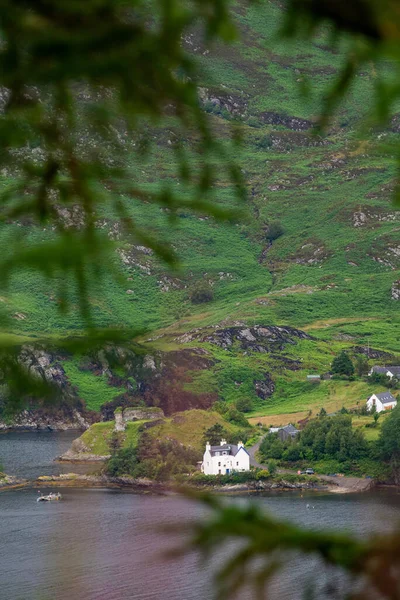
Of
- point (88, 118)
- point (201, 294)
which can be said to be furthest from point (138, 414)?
point (88, 118)

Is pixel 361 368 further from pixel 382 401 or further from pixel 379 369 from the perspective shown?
pixel 382 401

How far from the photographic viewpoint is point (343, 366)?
81562mm

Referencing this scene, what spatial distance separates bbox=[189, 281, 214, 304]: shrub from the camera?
116 m

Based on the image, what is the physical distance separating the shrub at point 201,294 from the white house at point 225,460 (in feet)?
181

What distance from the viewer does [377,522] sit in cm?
4416

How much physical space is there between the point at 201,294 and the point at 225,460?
56.6 m

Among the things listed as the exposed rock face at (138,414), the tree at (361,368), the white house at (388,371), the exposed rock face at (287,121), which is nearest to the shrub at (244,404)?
the exposed rock face at (138,414)

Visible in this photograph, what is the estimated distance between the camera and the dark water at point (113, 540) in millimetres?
34000

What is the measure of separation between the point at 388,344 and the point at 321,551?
94301 millimetres

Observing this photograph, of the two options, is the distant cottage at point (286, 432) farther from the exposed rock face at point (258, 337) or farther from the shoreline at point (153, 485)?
the exposed rock face at point (258, 337)

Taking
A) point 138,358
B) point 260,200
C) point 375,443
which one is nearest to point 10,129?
point 138,358

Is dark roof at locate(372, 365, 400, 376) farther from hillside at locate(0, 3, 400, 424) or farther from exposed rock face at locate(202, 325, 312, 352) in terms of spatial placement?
exposed rock face at locate(202, 325, 312, 352)

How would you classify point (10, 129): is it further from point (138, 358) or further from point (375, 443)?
point (375, 443)

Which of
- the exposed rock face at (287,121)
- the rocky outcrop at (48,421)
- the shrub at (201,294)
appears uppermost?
the exposed rock face at (287,121)
